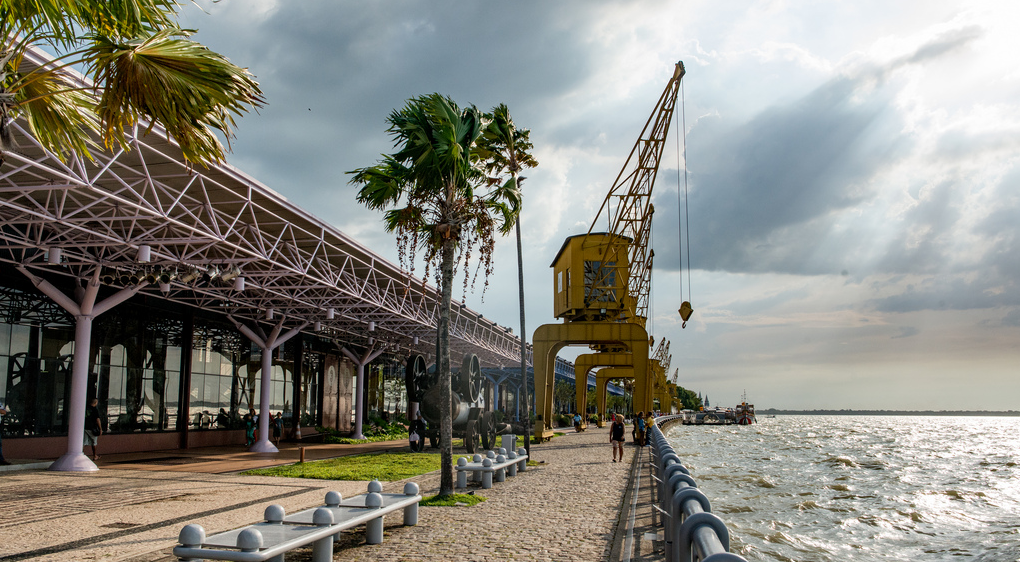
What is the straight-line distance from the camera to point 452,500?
1254cm

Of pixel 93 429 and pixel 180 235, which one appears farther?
pixel 93 429

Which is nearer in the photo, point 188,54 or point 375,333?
point 188,54

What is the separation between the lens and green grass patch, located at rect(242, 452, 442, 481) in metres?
17.5

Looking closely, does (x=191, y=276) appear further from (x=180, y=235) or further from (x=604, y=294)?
(x=604, y=294)

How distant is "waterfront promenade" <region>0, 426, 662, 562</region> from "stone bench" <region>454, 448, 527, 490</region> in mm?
326

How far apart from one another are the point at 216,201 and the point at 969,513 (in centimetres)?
2351

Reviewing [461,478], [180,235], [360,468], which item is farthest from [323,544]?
[180,235]

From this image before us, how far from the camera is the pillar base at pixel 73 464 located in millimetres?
17766

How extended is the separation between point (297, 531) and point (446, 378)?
6.56m

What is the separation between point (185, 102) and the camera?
6.23m

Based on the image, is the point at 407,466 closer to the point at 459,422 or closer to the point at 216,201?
the point at 459,422

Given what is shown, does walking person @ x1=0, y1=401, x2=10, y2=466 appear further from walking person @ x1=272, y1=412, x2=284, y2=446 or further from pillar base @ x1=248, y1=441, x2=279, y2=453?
walking person @ x1=272, y1=412, x2=284, y2=446

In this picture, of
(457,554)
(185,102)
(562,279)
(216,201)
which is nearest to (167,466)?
(216,201)

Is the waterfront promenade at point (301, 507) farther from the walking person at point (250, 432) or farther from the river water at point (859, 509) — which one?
the walking person at point (250, 432)
